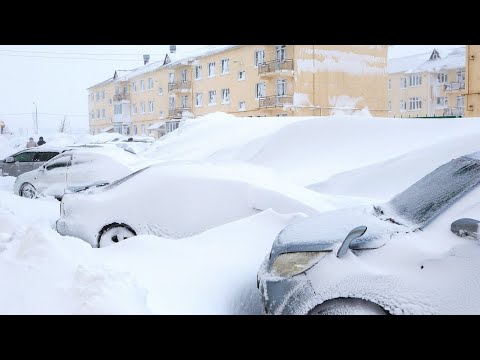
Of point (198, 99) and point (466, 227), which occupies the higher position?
point (198, 99)

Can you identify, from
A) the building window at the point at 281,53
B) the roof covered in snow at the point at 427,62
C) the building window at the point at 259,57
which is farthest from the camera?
the roof covered in snow at the point at 427,62

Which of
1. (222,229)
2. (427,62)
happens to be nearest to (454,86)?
(427,62)

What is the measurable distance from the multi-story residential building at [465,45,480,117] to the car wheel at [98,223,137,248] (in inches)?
779

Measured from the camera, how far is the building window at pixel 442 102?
44.7 metres

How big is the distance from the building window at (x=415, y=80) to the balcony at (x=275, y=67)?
19.9 m

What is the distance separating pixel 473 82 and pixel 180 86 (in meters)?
22.8

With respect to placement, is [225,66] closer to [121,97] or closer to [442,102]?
[121,97]

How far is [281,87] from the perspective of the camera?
32.5 metres

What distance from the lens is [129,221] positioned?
19.9ft

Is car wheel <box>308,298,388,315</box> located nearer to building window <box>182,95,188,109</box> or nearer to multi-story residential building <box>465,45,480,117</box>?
multi-story residential building <box>465,45,480,117</box>

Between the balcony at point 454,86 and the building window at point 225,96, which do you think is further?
the balcony at point 454,86

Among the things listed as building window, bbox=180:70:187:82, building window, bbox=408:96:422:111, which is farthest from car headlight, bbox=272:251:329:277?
building window, bbox=408:96:422:111

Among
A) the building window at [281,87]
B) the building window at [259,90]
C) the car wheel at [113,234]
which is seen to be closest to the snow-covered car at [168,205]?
the car wheel at [113,234]

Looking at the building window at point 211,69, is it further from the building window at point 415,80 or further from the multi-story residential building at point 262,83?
the building window at point 415,80
